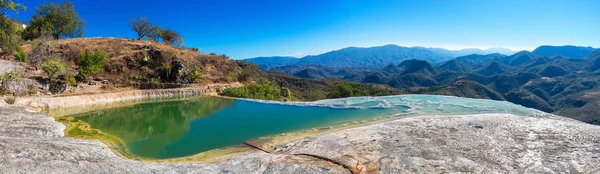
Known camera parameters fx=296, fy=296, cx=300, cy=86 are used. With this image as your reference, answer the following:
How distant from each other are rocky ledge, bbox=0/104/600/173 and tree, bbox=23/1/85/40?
1269 inches

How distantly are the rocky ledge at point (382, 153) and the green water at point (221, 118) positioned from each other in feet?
7.27

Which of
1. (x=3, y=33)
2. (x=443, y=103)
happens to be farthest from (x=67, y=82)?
(x=443, y=103)

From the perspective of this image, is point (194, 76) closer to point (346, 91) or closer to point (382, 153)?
point (346, 91)

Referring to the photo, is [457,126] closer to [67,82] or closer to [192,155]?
[192,155]

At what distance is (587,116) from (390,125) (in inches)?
4220

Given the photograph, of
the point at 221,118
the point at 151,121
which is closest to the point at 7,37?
the point at 151,121

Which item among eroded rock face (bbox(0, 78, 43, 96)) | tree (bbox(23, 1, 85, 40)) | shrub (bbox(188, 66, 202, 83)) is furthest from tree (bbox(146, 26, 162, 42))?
eroded rock face (bbox(0, 78, 43, 96))

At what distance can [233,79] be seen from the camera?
36656 mm

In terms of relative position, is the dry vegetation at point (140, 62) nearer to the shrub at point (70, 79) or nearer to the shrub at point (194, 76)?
the shrub at point (194, 76)

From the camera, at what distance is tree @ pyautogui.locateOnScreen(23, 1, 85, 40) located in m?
36.8

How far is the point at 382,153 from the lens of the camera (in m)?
9.52

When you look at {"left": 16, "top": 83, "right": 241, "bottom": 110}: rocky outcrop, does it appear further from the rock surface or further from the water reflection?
the rock surface

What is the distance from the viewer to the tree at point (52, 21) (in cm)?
3678

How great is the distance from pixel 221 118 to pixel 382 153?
10821mm
